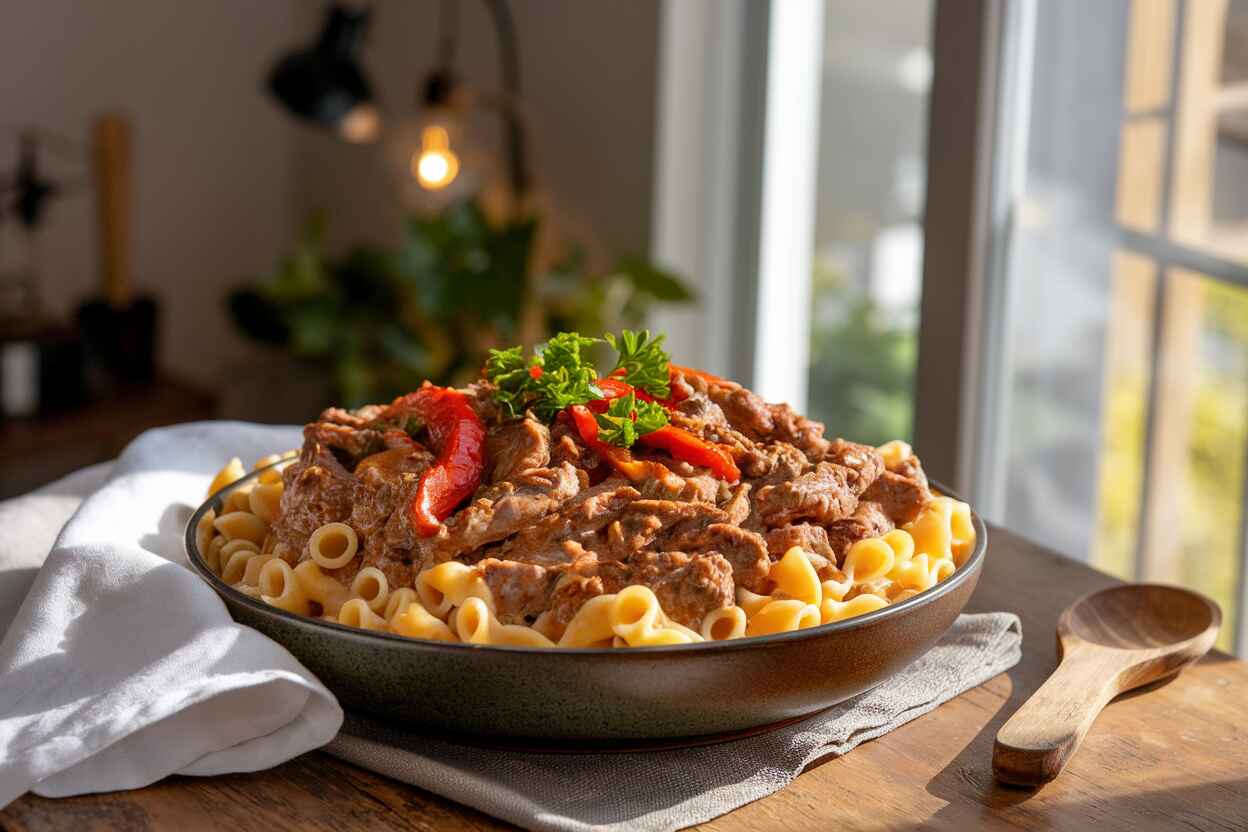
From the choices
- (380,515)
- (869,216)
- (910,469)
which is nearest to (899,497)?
(910,469)

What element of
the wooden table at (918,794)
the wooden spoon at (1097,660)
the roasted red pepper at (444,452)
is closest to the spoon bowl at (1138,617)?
the wooden spoon at (1097,660)

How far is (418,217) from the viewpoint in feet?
12.7

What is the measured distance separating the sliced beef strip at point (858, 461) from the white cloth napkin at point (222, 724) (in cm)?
21

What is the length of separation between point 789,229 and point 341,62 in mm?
1284

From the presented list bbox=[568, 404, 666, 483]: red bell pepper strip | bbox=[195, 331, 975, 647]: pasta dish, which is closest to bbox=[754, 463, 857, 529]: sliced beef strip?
bbox=[195, 331, 975, 647]: pasta dish

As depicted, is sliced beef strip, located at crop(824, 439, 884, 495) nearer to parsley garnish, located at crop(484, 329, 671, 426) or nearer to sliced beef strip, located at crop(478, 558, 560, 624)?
parsley garnish, located at crop(484, 329, 671, 426)

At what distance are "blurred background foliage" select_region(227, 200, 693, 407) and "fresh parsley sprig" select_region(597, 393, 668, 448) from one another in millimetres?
1991

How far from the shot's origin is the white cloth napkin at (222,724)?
1186mm

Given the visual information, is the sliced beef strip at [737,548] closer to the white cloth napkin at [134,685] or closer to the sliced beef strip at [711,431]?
the sliced beef strip at [711,431]

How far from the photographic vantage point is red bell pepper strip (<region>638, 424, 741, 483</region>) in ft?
4.59

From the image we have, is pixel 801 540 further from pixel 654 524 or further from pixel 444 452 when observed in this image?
pixel 444 452

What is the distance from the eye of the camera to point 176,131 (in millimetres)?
4664

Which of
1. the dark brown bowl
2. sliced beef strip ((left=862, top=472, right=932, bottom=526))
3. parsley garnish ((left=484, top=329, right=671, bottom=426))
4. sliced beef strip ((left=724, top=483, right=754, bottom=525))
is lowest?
the dark brown bowl

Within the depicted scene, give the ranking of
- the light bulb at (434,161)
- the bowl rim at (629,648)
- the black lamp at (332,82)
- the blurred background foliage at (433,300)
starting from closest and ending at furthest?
the bowl rim at (629,648)
the light bulb at (434,161)
the blurred background foliage at (433,300)
the black lamp at (332,82)
